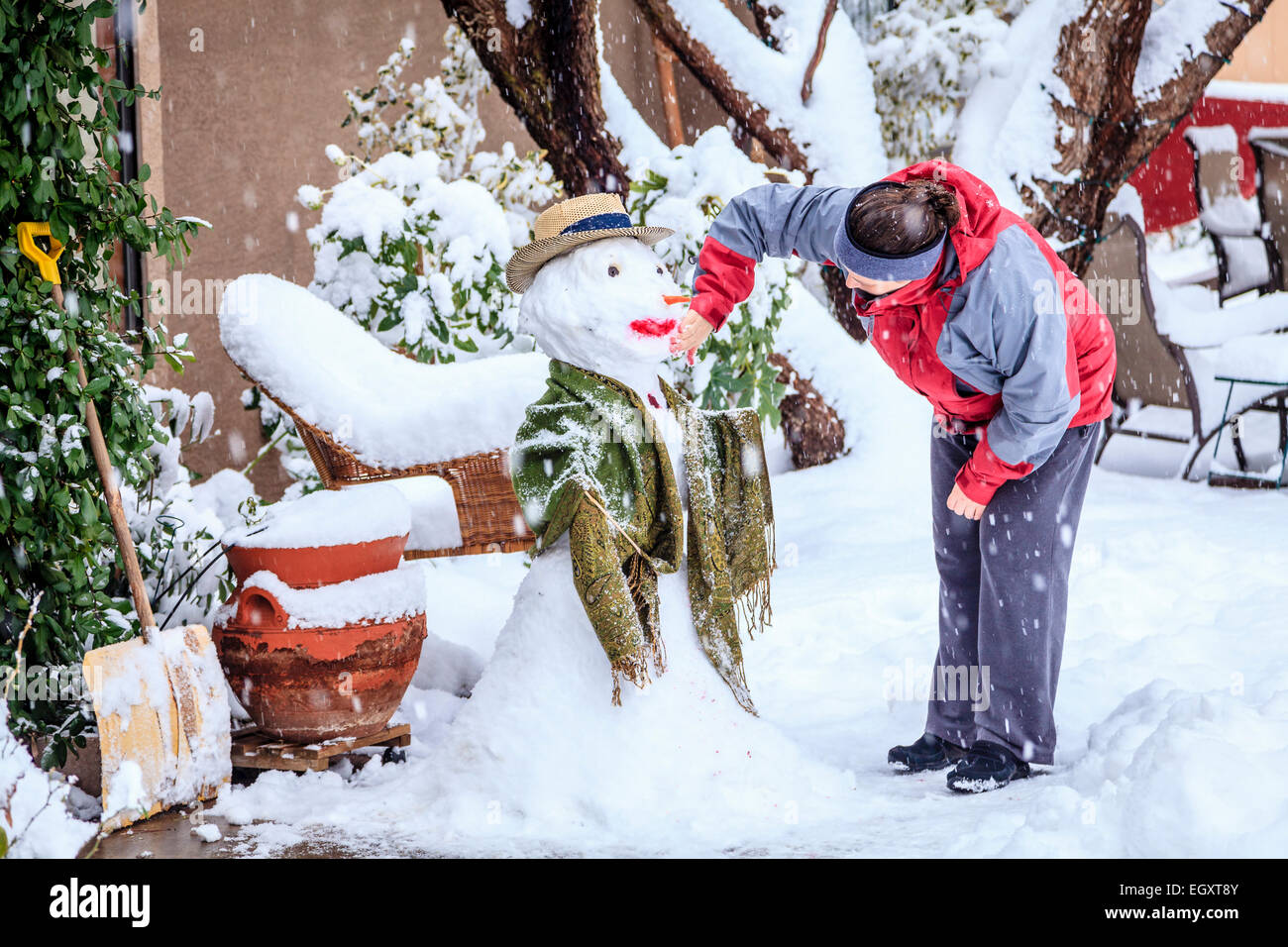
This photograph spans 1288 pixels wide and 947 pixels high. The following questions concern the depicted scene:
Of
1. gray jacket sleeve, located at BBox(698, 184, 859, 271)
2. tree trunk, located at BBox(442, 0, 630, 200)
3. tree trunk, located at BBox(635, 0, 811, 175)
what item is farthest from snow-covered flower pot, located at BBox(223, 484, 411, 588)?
tree trunk, located at BBox(635, 0, 811, 175)

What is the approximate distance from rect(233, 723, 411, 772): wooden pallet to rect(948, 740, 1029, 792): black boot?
4.96 feet

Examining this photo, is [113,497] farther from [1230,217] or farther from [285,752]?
[1230,217]

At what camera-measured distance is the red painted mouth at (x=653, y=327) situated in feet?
8.27

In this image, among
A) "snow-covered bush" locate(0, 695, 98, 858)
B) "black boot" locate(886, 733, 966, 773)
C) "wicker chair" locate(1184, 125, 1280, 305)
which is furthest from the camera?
"wicker chair" locate(1184, 125, 1280, 305)

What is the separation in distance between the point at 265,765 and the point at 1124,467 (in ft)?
17.9

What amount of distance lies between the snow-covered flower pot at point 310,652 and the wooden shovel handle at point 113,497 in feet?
0.85

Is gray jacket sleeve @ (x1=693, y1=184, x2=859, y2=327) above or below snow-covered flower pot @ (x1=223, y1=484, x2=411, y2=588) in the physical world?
above

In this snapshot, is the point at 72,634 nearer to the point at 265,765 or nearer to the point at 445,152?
the point at 265,765

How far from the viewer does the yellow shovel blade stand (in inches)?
99.5

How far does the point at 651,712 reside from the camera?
2.46m

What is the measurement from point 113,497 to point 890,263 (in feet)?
6.15

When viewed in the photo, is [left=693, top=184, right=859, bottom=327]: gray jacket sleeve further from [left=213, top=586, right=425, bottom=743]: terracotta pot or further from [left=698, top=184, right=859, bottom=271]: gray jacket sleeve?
[left=213, top=586, right=425, bottom=743]: terracotta pot

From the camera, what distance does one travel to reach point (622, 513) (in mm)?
2500

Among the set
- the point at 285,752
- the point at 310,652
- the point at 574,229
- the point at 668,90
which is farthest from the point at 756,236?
the point at 668,90
